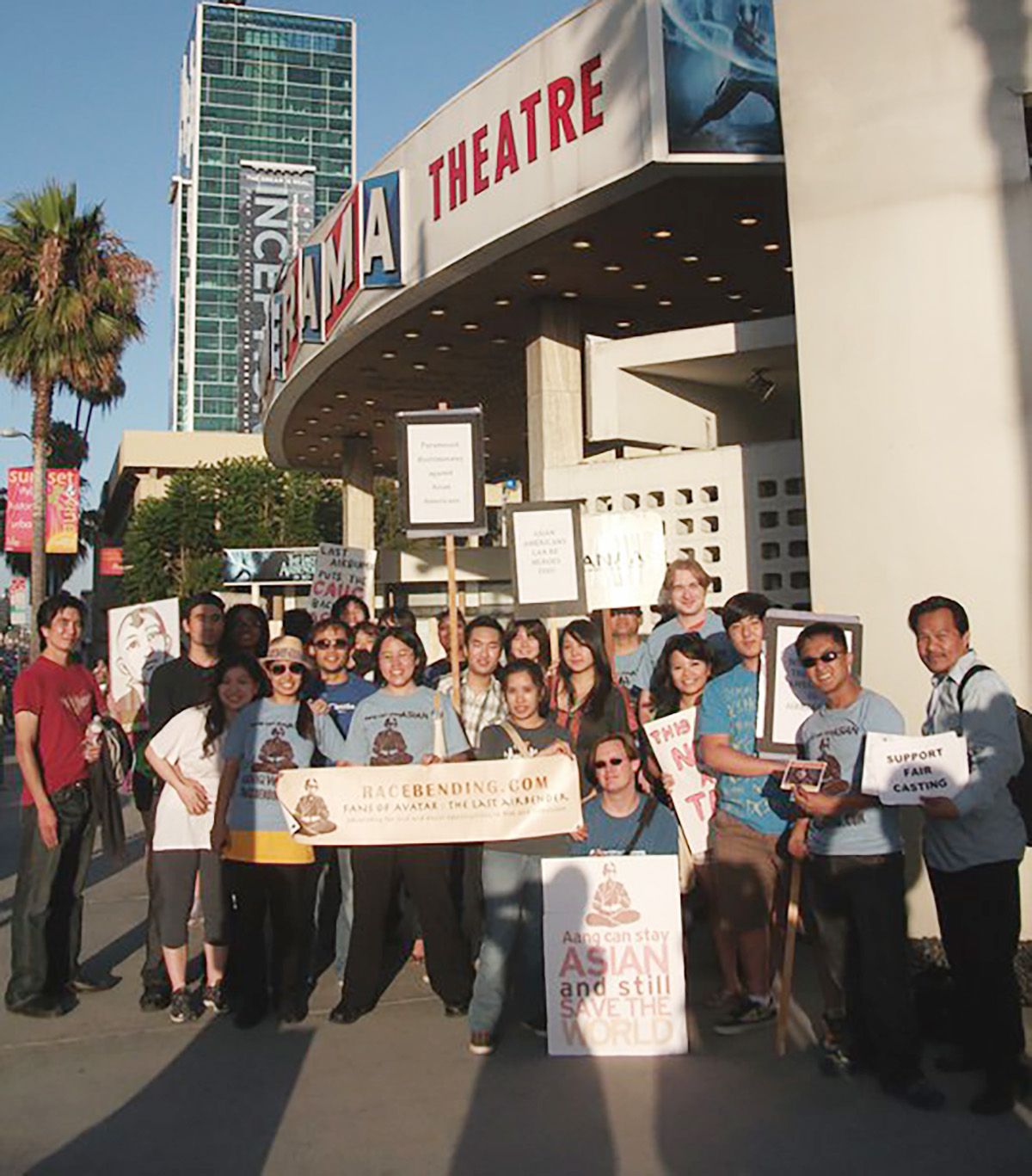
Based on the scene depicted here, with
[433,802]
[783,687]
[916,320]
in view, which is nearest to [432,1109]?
[433,802]

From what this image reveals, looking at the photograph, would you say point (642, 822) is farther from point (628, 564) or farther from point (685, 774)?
point (628, 564)

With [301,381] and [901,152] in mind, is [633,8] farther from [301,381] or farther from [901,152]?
[301,381]

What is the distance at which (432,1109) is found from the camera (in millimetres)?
4180

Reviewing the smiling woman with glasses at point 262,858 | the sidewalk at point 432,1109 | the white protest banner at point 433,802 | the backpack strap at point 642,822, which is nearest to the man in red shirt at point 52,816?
the sidewalk at point 432,1109

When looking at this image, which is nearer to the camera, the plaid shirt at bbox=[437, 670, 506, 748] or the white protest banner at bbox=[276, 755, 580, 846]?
the white protest banner at bbox=[276, 755, 580, 846]

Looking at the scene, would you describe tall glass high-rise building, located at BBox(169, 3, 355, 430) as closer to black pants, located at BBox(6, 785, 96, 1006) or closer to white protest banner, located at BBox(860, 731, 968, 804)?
black pants, located at BBox(6, 785, 96, 1006)

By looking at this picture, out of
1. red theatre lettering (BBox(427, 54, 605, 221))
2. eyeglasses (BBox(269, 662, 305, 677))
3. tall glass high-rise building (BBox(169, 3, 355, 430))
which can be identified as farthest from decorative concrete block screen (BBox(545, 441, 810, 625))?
tall glass high-rise building (BBox(169, 3, 355, 430))

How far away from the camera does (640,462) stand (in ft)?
35.6

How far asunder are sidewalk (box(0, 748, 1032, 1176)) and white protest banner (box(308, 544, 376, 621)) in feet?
26.1

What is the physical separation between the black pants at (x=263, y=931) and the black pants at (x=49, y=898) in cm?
95

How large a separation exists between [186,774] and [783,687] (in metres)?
3.01

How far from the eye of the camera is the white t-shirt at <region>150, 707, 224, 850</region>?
17.7 ft

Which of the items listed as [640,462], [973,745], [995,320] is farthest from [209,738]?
[640,462]

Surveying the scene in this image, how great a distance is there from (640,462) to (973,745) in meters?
6.98
